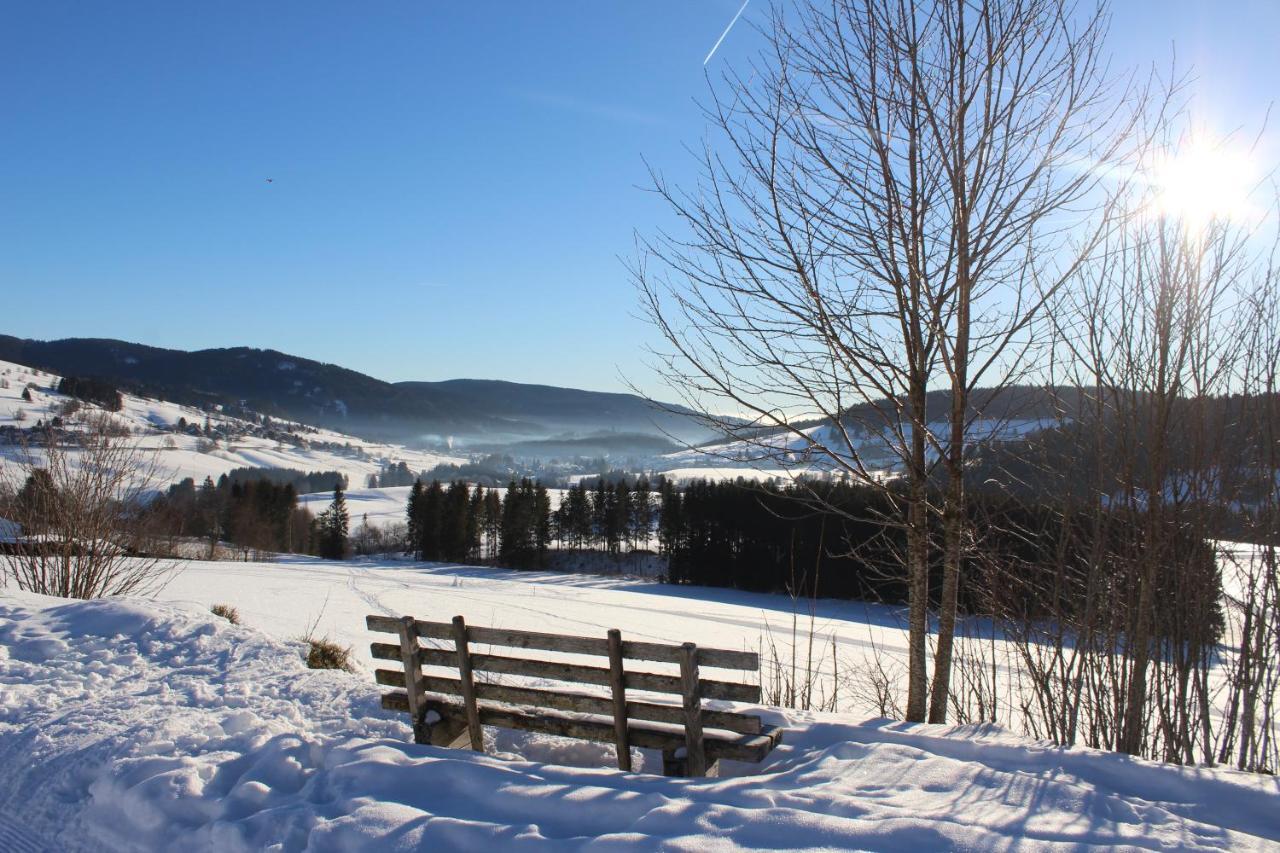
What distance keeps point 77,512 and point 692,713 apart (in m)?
14.4

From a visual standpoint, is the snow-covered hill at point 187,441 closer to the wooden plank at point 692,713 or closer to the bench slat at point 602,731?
the bench slat at point 602,731

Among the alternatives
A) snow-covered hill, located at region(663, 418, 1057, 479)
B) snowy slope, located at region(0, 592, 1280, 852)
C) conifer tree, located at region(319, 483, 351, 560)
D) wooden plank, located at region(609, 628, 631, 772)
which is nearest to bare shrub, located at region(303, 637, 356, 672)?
snowy slope, located at region(0, 592, 1280, 852)

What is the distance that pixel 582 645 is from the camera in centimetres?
A: 558

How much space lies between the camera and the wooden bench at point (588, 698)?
17.4ft

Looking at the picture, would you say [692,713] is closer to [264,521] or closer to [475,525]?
[475,525]

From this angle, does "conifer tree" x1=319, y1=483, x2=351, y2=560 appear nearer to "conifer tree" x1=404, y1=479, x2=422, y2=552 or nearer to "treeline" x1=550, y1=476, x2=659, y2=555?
"conifer tree" x1=404, y1=479, x2=422, y2=552

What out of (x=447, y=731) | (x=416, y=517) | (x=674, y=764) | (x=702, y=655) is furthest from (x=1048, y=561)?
(x=416, y=517)

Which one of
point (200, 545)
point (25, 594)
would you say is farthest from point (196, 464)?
point (25, 594)

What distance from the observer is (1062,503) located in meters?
6.54

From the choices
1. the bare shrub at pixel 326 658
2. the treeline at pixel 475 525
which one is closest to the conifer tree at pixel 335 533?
the treeline at pixel 475 525

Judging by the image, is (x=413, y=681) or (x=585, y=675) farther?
(x=413, y=681)

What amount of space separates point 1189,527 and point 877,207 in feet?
11.2

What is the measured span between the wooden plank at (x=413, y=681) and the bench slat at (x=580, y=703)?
3.3 inches

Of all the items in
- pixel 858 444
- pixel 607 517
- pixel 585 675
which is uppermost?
pixel 858 444
